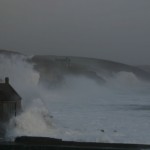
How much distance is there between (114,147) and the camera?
1327cm

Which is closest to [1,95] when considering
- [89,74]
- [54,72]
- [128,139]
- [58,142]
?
[128,139]

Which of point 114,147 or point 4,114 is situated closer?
point 114,147

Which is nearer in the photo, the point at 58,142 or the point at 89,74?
the point at 58,142

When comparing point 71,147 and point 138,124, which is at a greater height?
point 71,147

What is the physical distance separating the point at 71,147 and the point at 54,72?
197 feet

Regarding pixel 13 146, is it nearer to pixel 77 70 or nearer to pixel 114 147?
pixel 114 147

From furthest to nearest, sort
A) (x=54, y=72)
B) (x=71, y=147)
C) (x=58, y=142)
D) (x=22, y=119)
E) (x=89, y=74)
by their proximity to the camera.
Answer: (x=89, y=74)
(x=54, y=72)
(x=22, y=119)
(x=58, y=142)
(x=71, y=147)

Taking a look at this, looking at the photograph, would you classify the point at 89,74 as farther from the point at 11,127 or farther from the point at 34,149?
the point at 34,149

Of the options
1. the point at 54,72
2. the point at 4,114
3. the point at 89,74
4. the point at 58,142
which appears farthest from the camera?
the point at 89,74

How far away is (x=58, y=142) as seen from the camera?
13.7 metres

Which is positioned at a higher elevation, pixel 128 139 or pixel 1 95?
pixel 1 95

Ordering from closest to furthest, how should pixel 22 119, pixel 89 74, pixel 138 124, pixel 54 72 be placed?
pixel 22 119 < pixel 138 124 < pixel 54 72 < pixel 89 74

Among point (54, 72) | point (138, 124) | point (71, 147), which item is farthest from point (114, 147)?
point (54, 72)

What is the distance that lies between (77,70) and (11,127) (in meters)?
62.7
